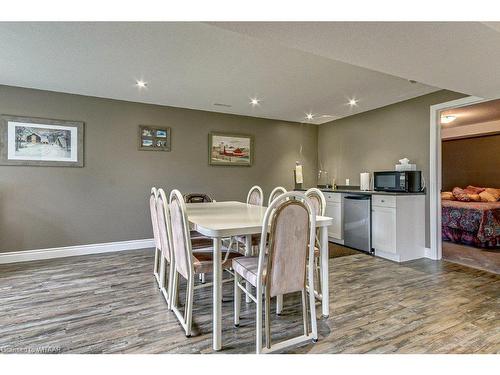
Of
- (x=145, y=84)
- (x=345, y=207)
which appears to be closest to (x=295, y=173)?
(x=345, y=207)

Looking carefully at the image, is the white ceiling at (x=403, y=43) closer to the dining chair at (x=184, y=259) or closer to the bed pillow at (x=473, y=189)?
the dining chair at (x=184, y=259)

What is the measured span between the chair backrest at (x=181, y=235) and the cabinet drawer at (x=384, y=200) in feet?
9.30

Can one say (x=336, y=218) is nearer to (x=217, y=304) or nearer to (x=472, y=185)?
(x=217, y=304)

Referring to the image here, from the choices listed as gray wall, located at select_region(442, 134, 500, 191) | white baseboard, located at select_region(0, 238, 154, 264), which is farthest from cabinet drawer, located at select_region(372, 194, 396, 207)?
gray wall, located at select_region(442, 134, 500, 191)

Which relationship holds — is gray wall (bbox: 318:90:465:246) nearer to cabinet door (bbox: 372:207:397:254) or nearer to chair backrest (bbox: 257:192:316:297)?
cabinet door (bbox: 372:207:397:254)

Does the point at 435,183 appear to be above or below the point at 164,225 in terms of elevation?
above

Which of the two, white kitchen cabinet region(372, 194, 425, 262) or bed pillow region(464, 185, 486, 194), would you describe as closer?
white kitchen cabinet region(372, 194, 425, 262)

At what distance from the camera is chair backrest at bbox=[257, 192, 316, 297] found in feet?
5.38

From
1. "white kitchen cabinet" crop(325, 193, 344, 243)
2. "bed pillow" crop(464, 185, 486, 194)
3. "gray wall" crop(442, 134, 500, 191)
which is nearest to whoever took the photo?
"white kitchen cabinet" crop(325, 193, 344, 243)

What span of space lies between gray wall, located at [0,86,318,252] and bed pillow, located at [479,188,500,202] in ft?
12.9

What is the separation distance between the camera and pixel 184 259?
76.1 inches

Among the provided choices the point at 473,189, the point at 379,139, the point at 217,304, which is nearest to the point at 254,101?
the point at 379,139

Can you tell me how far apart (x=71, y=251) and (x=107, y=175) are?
1145 millimetres
